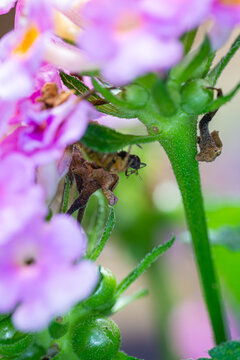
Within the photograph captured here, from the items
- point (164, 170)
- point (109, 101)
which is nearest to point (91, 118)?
point (109, 101)

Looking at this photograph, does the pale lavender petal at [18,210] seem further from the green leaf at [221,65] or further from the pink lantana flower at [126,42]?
the green leaf at [221,65]

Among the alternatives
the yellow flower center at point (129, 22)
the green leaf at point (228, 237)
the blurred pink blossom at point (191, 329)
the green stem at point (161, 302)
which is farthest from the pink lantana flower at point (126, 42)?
the blurred pink blossom at point (191, 329)

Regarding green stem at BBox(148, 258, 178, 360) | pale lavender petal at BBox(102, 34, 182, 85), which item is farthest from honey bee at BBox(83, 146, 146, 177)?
green stem at BBox(148, 258, 178, 360)

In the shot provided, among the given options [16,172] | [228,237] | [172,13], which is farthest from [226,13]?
[228,237]

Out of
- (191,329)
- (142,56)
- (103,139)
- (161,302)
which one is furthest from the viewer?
(191,329)

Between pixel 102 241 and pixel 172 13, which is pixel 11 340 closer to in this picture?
pixel 102 241

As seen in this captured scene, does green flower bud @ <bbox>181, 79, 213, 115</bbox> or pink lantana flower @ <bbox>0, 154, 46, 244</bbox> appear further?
green flower bud @ <bbox>181, 79, 213, 115</bbox>

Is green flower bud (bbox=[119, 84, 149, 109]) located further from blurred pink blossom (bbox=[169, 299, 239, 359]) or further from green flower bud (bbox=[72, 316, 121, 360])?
blurred pink blossom (bbox=[169, 299, 239, 359])
